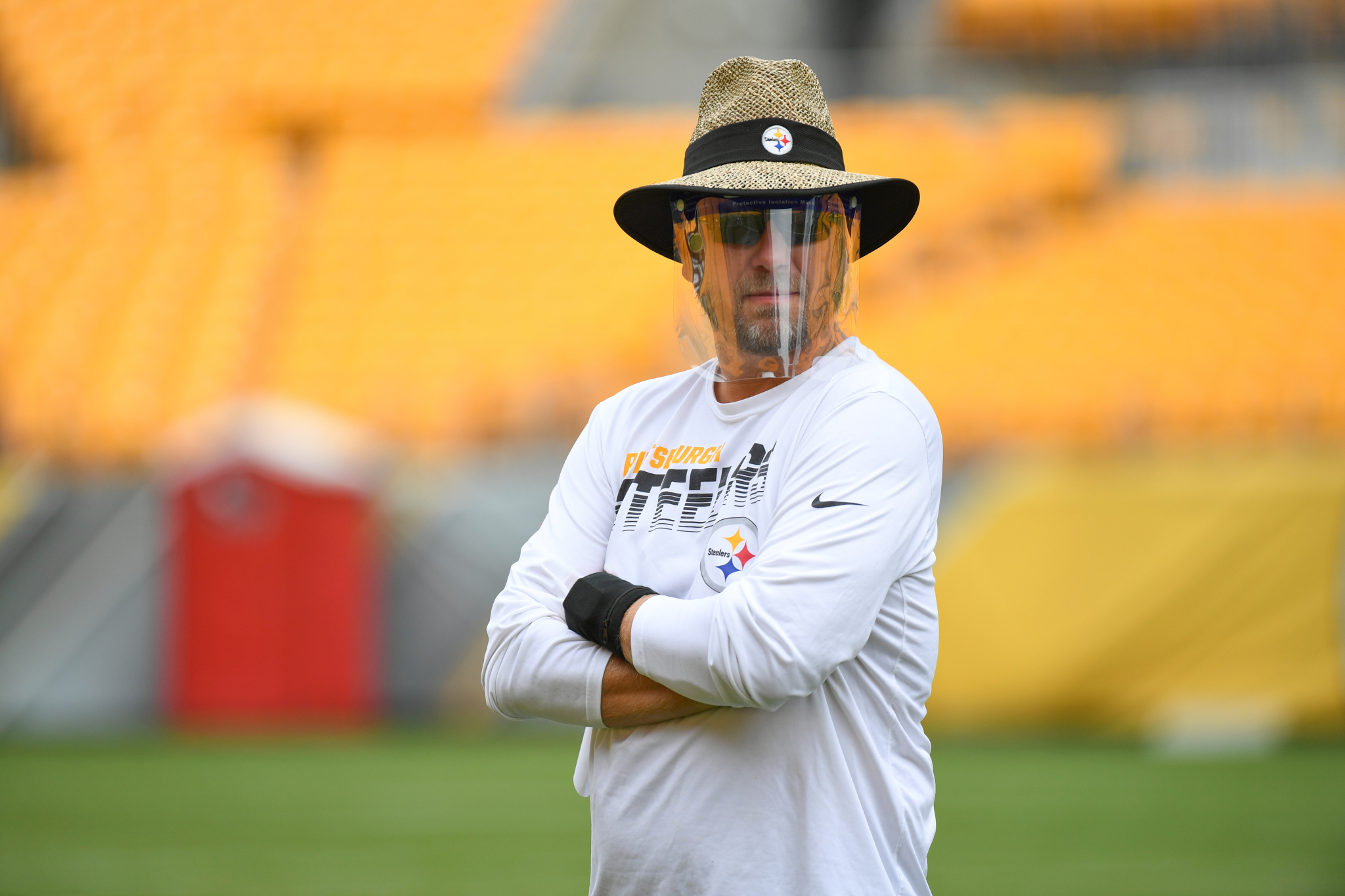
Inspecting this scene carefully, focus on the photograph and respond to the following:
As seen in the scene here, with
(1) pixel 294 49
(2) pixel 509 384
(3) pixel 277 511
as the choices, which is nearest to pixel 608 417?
(3) pixel 277 511

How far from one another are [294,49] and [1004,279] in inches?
314

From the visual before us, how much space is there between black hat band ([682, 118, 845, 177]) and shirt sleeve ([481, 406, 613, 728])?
0.45m

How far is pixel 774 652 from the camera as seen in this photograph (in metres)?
1.83

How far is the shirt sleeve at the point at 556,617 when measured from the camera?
2.02 m

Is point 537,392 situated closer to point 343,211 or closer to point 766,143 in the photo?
point 343,211

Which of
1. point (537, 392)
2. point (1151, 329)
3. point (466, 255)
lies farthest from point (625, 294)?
point (1151, 329)

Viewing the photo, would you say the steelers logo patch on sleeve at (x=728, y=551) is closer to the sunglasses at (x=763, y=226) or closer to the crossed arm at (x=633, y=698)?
the crossed arm at (x=633, y=698)

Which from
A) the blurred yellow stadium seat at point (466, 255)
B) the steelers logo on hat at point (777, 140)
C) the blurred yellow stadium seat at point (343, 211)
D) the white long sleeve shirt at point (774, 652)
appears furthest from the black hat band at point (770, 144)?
the blurred yellow stadium seat at point (343, 211)

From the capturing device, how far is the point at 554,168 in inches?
555

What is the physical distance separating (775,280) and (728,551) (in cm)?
41

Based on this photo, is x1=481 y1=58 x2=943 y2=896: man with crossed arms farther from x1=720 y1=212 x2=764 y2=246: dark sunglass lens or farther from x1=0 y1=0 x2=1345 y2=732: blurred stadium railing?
x1=0 y1=0 x2=1345 y2=732: blurred stadium railing

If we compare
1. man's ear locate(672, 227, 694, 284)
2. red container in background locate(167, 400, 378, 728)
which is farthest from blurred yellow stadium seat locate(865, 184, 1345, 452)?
man's ear locate(672, 227, 694, 284)

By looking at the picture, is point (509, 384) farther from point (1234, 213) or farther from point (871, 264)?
point (1234, 213)

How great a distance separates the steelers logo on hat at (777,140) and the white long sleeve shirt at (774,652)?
→ 310mm
